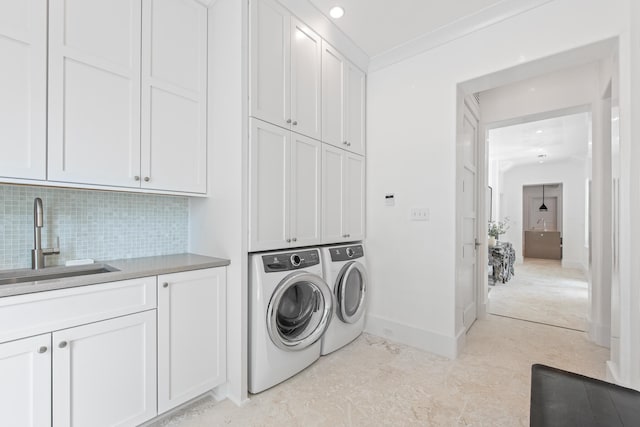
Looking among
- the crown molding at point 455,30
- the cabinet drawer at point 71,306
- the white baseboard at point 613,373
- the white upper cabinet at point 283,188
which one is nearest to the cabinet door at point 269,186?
the white upper cabinet at point 283,188

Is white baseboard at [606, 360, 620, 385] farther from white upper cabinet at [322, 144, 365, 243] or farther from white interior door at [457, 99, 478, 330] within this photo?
white upper cabinet at [322, 144, 365, 243]

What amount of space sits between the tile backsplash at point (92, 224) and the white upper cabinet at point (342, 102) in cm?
134

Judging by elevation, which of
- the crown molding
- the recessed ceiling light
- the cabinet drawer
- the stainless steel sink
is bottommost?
the cabinet drawer

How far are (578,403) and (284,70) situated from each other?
2217mm

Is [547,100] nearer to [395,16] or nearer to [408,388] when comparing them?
[395,16]

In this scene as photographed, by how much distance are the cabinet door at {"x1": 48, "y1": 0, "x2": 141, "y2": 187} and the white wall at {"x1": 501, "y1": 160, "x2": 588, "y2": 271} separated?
8.84 metres

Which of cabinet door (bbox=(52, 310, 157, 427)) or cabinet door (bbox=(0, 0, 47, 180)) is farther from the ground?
cabinet door (bbox=(0, 0, 47, 180))

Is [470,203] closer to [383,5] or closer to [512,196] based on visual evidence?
[383,5]

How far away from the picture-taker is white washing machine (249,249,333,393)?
1.83 m

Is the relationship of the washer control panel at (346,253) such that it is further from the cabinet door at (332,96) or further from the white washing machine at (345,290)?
the cabinet door at (332,96)

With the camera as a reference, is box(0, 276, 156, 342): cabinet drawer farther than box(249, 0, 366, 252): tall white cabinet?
No

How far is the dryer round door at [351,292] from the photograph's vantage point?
244 centimetres

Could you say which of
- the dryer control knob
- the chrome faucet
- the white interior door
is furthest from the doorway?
the chrome faucet

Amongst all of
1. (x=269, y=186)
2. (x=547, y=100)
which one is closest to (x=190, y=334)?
(x=269, y=186)
